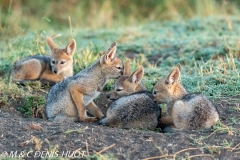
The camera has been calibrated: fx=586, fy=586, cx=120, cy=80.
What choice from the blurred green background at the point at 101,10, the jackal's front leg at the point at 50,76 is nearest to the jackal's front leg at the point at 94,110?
the jackal's front leg at the point at 50,76

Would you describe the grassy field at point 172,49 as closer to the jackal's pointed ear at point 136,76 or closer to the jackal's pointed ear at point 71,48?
the jackal's pointed ear at point 71,48

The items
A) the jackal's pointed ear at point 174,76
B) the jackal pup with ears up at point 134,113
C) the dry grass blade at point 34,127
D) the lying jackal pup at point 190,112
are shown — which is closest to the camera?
the dry grass blade at point 34,127

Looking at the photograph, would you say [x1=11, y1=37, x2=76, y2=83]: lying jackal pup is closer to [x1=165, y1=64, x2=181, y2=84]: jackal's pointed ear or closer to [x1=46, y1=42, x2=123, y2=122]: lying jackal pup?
[x1=46, y1=42, x2=123, y2=122]: lying jackal pup

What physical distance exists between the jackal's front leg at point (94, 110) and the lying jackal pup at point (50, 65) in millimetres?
1577

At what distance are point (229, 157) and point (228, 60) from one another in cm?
380

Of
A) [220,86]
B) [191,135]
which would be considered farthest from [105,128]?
[220,86]

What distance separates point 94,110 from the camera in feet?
25.9

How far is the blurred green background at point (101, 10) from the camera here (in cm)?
1570

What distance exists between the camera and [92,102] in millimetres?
7988

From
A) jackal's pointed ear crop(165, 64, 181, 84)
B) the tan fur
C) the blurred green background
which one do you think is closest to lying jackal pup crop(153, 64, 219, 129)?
jackal's pointed ear crop(165, 64, 181, 84)

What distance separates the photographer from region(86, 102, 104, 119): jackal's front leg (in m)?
7.83

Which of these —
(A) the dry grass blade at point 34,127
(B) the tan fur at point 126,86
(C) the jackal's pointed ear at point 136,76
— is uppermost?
(C) the jackal's pointed ear at point 136,76

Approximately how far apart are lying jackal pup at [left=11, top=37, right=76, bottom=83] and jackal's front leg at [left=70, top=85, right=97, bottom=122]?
1.75m

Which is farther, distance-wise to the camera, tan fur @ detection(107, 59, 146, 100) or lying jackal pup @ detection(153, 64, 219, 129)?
tan fur @ detection(107, 59, 146, 100)
